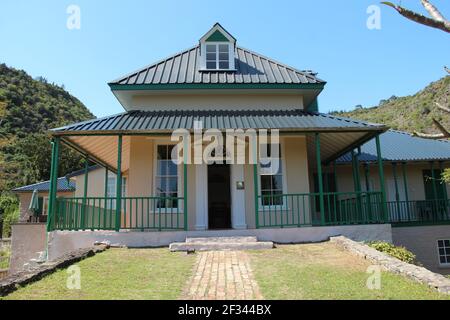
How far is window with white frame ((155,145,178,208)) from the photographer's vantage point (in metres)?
13.1

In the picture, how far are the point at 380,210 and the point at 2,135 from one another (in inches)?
1970

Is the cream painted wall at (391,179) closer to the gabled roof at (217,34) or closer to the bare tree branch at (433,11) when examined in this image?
the gabled roof at (217,34)

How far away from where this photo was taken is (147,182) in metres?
13.0

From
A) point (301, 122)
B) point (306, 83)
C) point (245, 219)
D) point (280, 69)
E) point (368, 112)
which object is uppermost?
point (368, 112)

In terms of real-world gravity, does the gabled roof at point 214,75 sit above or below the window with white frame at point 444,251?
above

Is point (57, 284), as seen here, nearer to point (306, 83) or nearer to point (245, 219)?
point (245, 219)

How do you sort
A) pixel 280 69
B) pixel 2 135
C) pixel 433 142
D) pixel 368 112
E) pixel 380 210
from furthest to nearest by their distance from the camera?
pixel 368 112
pixel 2 135
pixel 433 142
pixel 280 69
pixel 380 210

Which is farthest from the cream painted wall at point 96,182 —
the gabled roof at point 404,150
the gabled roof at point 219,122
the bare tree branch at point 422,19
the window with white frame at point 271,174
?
the bare tree branch at point 422,19

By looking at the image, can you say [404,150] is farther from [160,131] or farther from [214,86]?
[160,131]

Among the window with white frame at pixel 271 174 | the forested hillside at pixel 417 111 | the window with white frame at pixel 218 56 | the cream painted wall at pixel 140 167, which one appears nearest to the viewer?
the cream painted wall at pixel 140 167

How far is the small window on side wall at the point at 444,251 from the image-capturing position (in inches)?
628

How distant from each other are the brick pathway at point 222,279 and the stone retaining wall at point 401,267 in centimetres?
266

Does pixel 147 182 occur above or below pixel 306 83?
below
